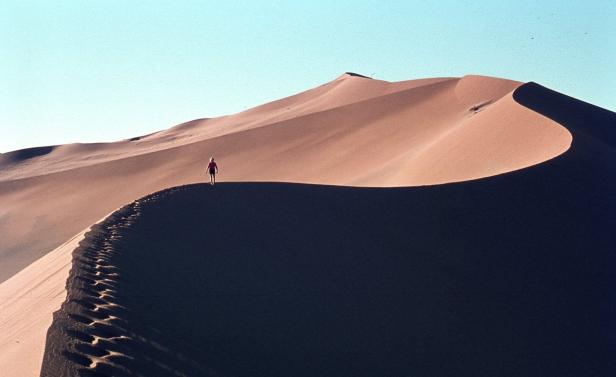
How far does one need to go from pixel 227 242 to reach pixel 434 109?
31205 mm

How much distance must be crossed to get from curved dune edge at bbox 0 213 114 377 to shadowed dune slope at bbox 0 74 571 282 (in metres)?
16.0

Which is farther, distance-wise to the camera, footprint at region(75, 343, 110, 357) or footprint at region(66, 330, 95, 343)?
footprint at region(66, 330, 95, 343)

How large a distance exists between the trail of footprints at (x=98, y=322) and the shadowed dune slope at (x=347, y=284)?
20 mm

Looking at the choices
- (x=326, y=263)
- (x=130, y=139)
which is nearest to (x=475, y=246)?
(x=326, y=263)

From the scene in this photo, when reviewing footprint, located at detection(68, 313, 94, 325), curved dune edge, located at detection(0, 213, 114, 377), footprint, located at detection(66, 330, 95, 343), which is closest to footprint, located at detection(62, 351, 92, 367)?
curved dune edge, located at detection(0, 213, 114, 377)

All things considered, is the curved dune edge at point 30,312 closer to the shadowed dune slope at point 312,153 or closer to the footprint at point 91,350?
the footprint at point 91,350

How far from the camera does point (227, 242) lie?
505 inches

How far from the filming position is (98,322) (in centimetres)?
732

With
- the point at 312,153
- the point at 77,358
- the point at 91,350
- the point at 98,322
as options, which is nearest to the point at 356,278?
the point at 98,322

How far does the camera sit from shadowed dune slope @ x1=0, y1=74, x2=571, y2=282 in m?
29.8

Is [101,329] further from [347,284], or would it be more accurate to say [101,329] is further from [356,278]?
[356,278]

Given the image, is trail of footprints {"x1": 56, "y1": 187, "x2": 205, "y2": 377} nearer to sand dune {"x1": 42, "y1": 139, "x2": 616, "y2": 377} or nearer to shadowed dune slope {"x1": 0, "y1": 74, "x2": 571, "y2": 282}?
sand dune {"x1": 42, "y1": 139, "x2": 616, "y2": 377}

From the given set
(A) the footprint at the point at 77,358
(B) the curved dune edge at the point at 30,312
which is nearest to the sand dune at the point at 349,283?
(A) the footprint at the point at 77,358

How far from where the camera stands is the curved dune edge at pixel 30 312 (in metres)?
6.56
